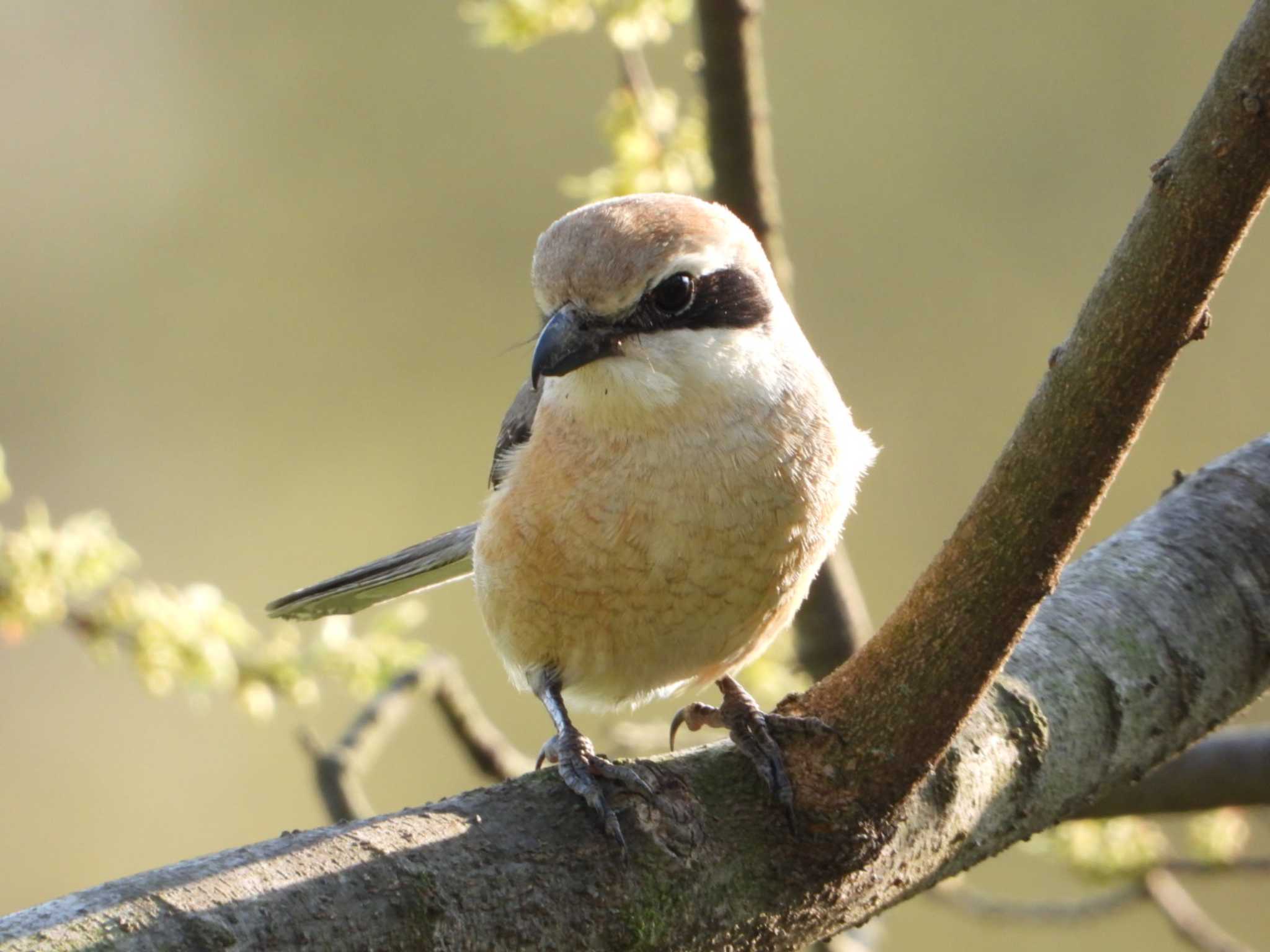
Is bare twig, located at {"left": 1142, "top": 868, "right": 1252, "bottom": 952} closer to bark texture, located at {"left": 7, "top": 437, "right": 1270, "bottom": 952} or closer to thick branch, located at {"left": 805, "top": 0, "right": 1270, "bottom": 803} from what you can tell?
bark texture, located at {"left": 7, "top": 437, "right": 1270, "bottom": 952}

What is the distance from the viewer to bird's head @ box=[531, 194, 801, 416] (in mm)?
2385

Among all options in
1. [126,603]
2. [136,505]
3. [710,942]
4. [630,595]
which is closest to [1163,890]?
[630,595]

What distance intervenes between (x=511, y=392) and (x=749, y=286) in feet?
18.7

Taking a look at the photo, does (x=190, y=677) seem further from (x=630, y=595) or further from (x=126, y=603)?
(x=630, y=595)

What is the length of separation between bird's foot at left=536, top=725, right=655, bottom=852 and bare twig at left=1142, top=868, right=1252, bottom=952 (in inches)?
72.0

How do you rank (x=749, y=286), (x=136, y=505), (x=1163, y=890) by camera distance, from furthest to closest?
(x=136, y=505) → (x=1163, y=890) → (x=749, y=286)

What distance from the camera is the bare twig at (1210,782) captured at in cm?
297

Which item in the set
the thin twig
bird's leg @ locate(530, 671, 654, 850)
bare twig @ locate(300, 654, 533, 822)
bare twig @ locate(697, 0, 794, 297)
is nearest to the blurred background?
bare twig @ locate(300, 654, 533, 822)

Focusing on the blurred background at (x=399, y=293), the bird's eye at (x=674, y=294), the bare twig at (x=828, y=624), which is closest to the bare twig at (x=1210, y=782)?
the bare twig at (x=828, y=624)

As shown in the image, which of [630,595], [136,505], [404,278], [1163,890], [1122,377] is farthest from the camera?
[404,278]

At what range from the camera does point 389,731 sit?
3270 mm

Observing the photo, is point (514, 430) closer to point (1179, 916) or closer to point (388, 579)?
point (388, 579)

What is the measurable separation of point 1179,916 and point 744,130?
2.04 metres

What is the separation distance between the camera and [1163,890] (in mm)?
3539
